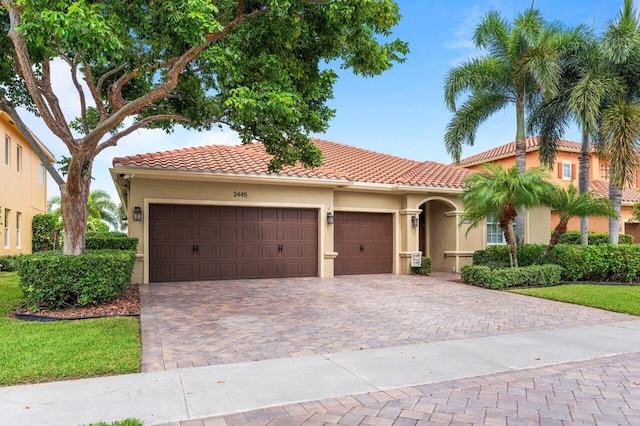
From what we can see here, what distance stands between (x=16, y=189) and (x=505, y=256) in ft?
71.2

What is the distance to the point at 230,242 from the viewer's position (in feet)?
47.3

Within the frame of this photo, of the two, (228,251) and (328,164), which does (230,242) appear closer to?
(228,251)

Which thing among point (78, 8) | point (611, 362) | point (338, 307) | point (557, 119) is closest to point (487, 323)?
point (611, 362)

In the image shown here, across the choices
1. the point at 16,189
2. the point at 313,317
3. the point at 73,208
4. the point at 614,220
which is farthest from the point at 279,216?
the point at 16,189

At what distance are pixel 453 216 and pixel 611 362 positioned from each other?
1194 centimetres

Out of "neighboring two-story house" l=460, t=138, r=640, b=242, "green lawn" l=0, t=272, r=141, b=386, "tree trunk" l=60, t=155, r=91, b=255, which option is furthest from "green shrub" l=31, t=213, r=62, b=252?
"neighboring two-story house" l=460, t=138, r=640, b=242

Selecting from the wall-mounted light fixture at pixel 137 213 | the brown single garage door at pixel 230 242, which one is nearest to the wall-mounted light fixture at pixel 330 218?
the brown single garage door at pixel 230 242

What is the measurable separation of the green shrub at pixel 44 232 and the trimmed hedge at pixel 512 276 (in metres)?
21.2

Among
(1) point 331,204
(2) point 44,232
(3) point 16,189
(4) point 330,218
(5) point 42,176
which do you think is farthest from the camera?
(5) point 42,176

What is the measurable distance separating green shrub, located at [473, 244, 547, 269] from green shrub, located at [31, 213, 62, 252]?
70.2 feet

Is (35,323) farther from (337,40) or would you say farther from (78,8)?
(337,40)

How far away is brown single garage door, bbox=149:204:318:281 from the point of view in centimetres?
1361

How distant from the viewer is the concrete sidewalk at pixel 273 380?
160 inches

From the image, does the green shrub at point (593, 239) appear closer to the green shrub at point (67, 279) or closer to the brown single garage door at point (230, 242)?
the brown single garage door at point (230, 242)
